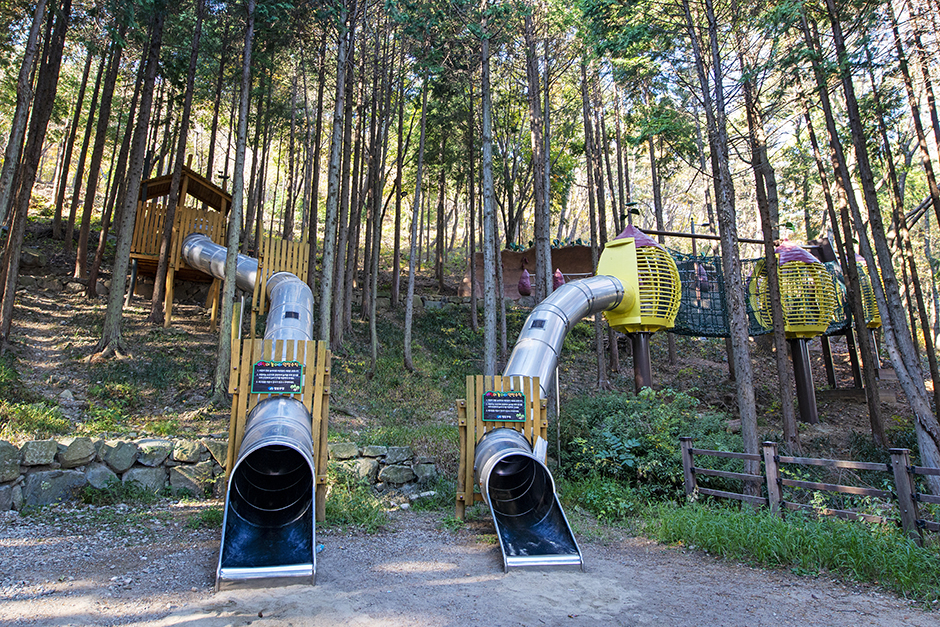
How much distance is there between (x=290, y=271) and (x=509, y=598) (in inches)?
370

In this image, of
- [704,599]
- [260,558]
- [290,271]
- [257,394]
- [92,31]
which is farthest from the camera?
[92,31]

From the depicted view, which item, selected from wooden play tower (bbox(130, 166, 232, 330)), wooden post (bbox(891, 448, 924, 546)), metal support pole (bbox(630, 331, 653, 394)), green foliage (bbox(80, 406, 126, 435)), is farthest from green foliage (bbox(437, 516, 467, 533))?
wooden play tower (bbox(130, 166, 232, 330))

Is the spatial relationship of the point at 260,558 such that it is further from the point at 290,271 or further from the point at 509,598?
the point at 290,271

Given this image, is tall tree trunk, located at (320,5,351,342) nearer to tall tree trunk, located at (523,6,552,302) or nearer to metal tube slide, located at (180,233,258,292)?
metal tube slide, located at (180,233,258,292)

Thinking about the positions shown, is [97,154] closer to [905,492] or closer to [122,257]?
[122,257]

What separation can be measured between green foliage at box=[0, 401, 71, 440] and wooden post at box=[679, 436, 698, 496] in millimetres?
8667

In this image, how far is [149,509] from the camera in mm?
6793

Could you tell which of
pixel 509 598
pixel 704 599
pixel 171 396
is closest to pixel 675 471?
pixel 704 599

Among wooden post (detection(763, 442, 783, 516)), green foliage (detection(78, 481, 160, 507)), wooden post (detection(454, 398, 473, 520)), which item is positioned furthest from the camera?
wooden post (detection(454, 398, 473, 520))

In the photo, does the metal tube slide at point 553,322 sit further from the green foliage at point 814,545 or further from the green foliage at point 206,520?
the green foliage at point 206,520

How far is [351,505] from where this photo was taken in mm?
7305

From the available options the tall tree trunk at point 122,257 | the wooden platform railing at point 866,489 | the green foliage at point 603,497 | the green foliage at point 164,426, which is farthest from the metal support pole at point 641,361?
the tall tree trunk at point 122,257

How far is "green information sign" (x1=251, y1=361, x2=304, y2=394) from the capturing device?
6746mm

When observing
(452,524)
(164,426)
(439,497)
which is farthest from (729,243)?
(164,426)
